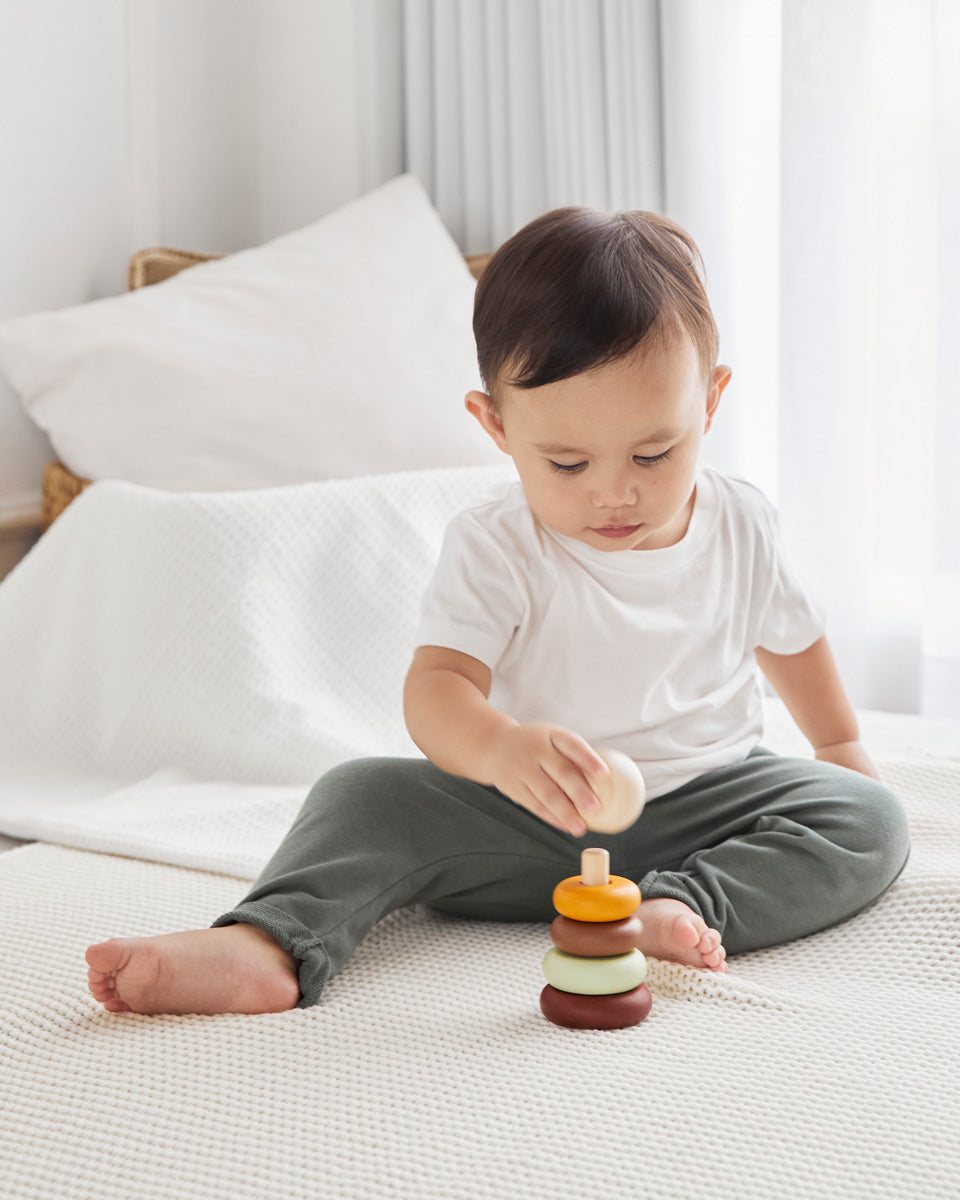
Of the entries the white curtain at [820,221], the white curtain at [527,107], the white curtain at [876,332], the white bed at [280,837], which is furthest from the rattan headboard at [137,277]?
the white curtain at [876,332]

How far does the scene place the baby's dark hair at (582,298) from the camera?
2.89ft

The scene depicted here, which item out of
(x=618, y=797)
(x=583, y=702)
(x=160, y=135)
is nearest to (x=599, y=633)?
(x=583, y=702)

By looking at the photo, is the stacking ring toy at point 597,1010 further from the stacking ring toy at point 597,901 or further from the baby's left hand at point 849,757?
the baby's left hand at point 849,757

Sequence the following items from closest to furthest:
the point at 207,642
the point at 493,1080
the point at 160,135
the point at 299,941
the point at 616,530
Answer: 1. the point at 493,1080
2. the point at 299,941
3. the point at 616,530
4. the point at 207,642
5. the point at 160,135

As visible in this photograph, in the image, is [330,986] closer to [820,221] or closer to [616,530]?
[616,530]

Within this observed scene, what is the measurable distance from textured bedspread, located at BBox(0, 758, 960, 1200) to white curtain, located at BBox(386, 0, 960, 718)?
0.85 metres

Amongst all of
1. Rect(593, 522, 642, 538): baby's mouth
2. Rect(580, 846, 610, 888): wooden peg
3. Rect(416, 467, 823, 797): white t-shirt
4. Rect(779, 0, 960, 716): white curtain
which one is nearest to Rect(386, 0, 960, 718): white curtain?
Rect(779, 0, 960, 716): white curtain

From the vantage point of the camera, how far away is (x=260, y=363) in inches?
67.1

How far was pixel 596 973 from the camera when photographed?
789mm

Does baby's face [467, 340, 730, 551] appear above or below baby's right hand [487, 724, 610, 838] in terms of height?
above

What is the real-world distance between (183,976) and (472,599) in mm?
346

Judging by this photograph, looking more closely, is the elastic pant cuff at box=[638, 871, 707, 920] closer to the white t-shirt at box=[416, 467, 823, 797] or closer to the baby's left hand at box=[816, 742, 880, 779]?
the white t-shirt at box=[416, 467, 823, 797]

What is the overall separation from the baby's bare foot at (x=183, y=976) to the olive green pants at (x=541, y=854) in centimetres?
3

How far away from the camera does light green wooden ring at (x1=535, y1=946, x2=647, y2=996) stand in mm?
790
